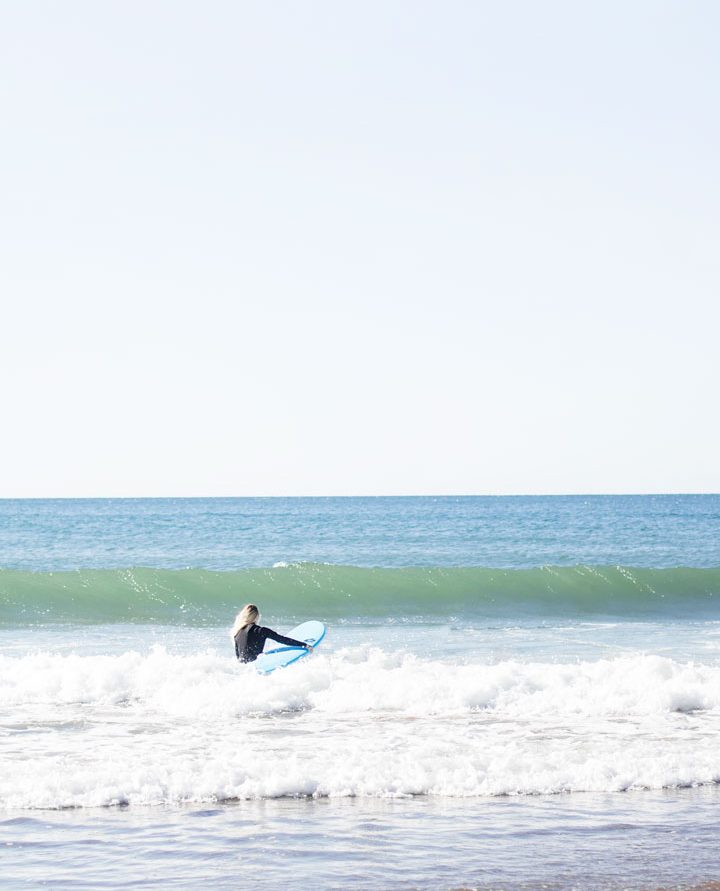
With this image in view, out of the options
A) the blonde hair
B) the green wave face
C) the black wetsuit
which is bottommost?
the green wave face

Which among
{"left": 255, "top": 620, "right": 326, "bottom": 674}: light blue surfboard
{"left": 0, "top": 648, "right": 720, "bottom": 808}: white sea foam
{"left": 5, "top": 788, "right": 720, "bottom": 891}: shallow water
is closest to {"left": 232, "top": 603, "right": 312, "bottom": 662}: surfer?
{"left": 255, "top": 620, "right": 326, "bottom": 674}: light blue surfboard

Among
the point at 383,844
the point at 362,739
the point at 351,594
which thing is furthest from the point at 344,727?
the point at 351,594

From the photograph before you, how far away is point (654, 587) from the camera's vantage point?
27.5 m

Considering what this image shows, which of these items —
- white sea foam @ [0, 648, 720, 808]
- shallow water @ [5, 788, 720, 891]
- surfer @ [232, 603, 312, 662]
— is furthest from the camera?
surfer @ [232, 603, 312, 662]

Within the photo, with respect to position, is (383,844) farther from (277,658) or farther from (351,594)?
(351,594)

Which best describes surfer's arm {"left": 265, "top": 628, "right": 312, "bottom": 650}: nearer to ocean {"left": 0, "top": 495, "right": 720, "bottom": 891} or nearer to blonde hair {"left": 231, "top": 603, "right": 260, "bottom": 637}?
blonde hair {"left": 231, "top": 603, "right": 260, "bottom": 637}

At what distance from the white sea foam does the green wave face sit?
7817 millimetres

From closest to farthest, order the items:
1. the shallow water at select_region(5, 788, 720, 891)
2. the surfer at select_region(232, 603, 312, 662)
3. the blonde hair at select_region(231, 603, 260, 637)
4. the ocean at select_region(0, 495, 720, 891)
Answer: the shallow water at select_region(5, 788, 720, 891)
the ocean at select_region(0, 495, 720, 891)
the surfer at select_region(232, 603, 312, 662)
the blonde hair at select_region(231, 603, 260, 637)

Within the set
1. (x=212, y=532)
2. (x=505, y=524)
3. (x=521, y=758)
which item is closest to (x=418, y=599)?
(x=521, y=758)

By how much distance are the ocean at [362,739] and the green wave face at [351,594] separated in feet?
0.44

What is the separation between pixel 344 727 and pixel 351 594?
47.8 ft

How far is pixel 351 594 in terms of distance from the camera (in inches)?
1026

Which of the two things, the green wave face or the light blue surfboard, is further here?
the green wave face

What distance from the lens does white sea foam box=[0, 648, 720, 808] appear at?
8867mm
